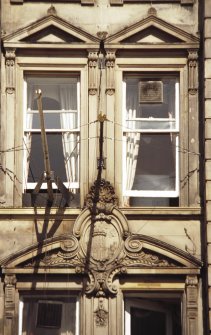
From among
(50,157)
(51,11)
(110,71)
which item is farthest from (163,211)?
(51,11)

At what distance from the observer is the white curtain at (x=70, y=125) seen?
23000mm

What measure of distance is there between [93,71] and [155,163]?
2172 mm

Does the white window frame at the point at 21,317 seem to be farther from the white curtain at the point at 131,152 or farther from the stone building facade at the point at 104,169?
the white curtain at the point at 131,152

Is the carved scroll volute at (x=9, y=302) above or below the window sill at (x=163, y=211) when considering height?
below

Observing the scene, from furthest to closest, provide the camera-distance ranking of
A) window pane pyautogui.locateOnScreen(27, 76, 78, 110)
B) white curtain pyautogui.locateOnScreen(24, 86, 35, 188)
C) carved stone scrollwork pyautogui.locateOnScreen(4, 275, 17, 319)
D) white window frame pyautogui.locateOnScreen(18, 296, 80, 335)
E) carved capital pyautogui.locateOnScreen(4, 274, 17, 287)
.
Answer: window pane pyautogui.locateOnScreen(27, 76, 78, 110), white curtain pyautogui.locateOnScreen(24, 86, 35, 188), white window frame pyautogui.locateOnScreen(18, 296, 80, 335), carved capital pyautogui.locateOnScreen(4, 274, 17, 287), carved stone scrollwork pyautogui.locateOnScreen(4, 275, 17, 319)

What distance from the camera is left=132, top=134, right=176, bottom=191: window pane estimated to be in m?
23.0

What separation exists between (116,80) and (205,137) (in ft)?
6.99

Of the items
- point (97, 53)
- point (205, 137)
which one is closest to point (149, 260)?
point (205, 137)

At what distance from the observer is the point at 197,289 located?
21953mm

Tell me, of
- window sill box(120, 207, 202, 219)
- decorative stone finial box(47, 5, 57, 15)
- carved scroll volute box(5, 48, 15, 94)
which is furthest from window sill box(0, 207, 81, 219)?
decorative stone finial box(47, 5, 57, 15)

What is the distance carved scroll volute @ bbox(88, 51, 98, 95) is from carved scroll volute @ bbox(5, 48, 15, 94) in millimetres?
1504

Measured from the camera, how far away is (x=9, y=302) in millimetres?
21891

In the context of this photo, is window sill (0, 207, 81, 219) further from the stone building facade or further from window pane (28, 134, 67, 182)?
window pane (28, 134, 67, 182)

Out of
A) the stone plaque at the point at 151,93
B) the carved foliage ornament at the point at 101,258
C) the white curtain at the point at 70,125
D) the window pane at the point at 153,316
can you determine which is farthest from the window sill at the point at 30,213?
the stone plaque at the point at 151,93
